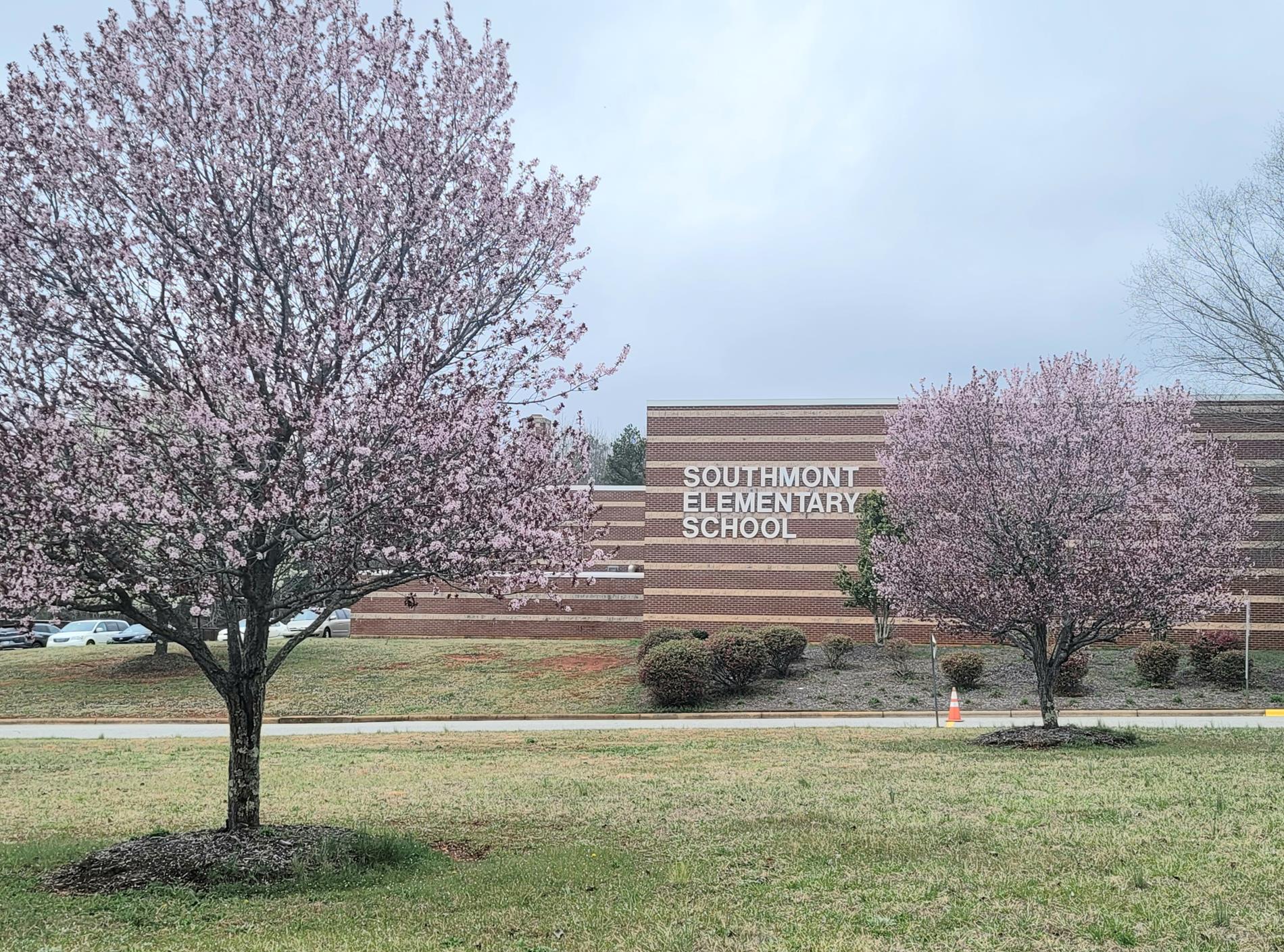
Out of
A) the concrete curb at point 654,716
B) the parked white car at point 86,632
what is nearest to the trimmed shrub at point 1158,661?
the concrete curb at point 654,716

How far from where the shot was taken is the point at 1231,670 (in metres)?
27.4

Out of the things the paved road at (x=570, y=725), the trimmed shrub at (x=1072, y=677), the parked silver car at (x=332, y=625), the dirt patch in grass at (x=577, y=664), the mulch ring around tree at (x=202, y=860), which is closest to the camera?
the mulch ring around tree at (x=202, y=860)

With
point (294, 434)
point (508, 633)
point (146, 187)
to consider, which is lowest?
point (508, 633)

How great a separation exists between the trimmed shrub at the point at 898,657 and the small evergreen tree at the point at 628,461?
38324 millimetres

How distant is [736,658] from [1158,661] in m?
10.0

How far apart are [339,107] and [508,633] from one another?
30.8 metres

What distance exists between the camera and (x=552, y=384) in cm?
992

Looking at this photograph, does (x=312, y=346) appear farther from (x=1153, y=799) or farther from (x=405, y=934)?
(x=1153, y=799)

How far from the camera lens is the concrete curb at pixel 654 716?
2472cm

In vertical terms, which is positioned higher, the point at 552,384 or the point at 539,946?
the point at 552,384

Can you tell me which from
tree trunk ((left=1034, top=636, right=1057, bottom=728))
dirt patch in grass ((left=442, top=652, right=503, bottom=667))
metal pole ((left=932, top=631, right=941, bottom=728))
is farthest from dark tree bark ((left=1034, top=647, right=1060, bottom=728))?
dirt patch in grass ((left=442, top=652, right=503, bottom=667))

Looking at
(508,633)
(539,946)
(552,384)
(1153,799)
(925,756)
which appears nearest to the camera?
(539,946)

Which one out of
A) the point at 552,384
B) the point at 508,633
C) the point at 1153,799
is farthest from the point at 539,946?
the point at 508,633

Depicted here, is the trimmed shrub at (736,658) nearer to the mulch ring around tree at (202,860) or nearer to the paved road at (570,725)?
the paved road at (570,725)
